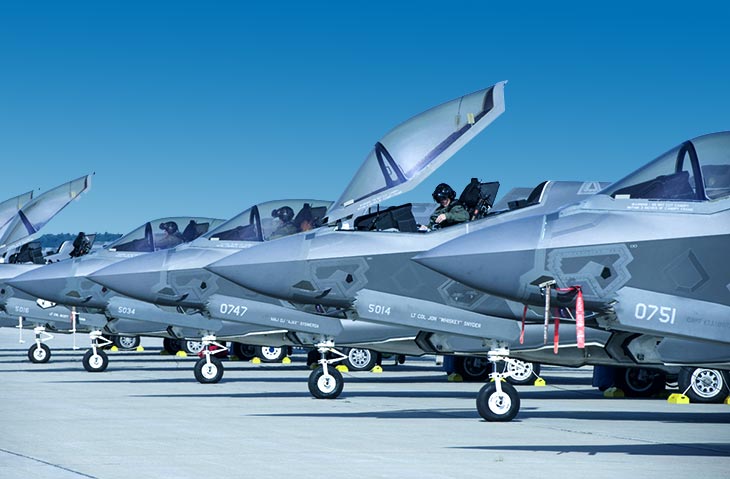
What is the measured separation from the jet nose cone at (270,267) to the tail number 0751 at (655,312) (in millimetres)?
5854

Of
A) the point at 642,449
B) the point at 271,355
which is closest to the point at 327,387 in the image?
the point at 642,449

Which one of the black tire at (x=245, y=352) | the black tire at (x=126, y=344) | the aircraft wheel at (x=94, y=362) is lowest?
the aircraft wheel at (x=94, y=362)

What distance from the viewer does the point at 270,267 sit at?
606 inches

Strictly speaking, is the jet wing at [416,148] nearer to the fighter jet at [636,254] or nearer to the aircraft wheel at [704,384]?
the fighter jet at [636,254]

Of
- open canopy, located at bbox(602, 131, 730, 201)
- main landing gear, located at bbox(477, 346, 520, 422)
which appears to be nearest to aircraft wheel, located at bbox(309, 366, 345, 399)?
main landing gear, located at bbox(477, 346, 520, 422)

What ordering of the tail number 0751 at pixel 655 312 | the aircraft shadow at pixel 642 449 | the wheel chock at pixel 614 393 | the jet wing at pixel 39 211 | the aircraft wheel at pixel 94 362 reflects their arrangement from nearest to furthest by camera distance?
the tail number 0751 at pixel 655 312
the aircraft shadow at pixel 642 449
the wheel chock at pixel 614 393
the aircraft wheel at pixel 94 362
the jet wing at pixel 39 211

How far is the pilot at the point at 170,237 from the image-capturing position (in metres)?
21.4

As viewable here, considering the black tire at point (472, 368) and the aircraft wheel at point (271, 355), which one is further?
the aircraft wheel at point (271, 355)

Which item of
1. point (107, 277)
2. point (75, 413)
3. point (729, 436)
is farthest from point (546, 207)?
point (107, 277)

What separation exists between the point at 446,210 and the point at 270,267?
7.49 feet

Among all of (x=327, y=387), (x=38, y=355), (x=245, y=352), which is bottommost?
(x=327, y=387)

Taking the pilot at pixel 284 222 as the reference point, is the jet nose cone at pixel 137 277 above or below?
below

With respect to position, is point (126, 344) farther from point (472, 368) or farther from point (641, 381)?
point (641, 381)

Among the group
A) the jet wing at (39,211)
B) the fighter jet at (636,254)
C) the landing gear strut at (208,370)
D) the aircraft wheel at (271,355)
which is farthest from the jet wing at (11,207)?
the fighter jet at (636,254)
